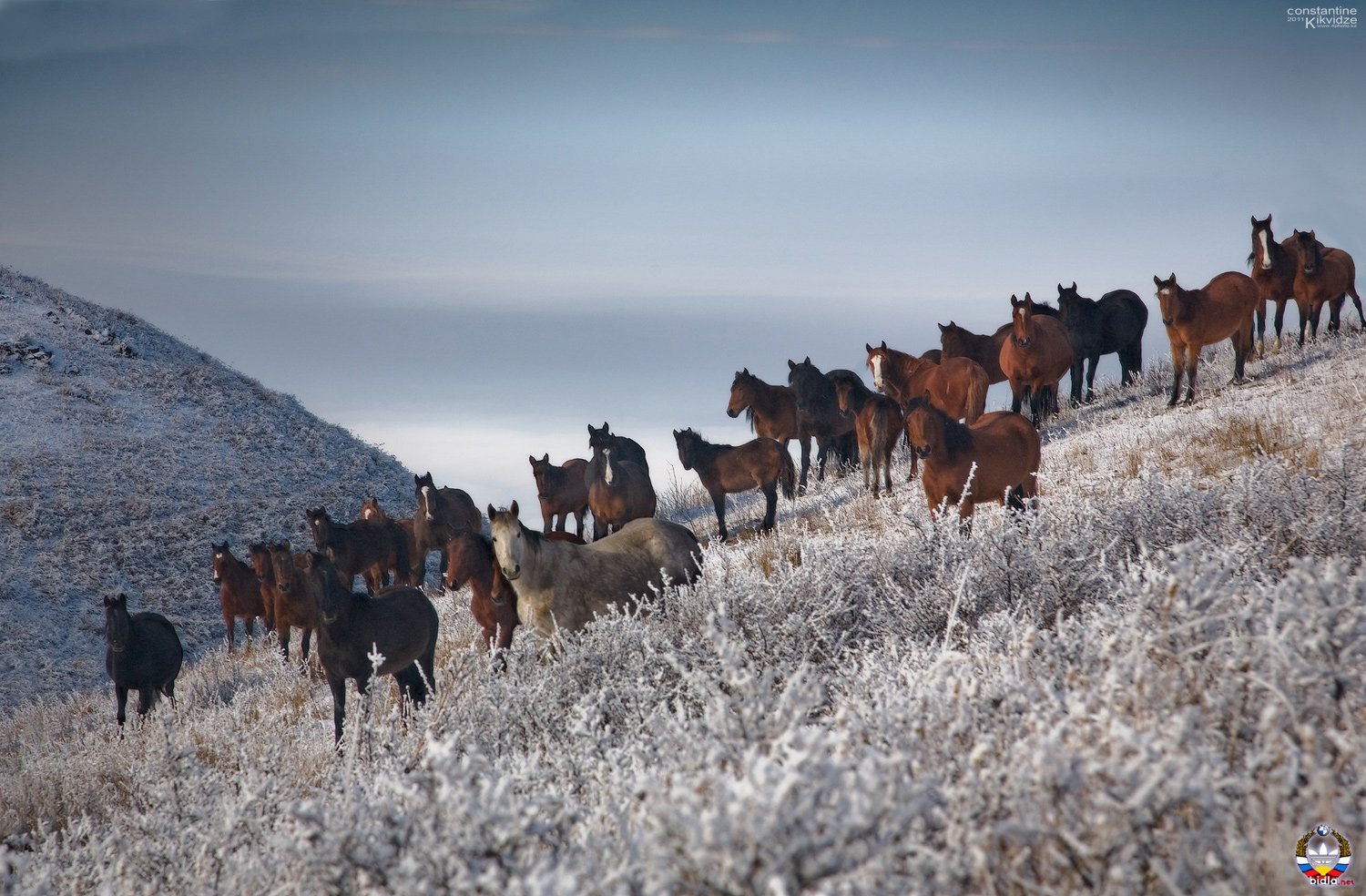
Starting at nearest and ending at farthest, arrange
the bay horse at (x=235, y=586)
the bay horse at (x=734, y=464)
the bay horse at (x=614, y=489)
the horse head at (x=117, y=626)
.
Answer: the horse head at (x=117, y=626)
the bay horse at (x=614, y=489)
the bay horse at (x=734, y=464)
the bay horse at (x=235, y=586)

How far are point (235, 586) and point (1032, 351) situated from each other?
14.2 metres

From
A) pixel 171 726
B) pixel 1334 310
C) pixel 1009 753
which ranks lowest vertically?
pixel 171 726

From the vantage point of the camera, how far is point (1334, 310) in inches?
721

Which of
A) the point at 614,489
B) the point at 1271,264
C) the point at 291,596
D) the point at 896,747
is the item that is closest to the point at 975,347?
the point at 1271,264

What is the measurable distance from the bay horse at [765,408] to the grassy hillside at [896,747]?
33.7 feet

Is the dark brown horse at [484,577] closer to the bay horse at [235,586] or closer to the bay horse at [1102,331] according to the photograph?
the bay horse at [235,586]

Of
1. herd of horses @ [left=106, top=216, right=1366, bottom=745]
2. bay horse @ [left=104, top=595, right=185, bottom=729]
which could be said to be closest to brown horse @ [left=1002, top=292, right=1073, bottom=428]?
herd of horses @ [left=106, top=216, right=1366, bottom=745]

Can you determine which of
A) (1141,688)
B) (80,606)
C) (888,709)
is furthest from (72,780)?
(80,606)

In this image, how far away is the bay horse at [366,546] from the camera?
15.5m

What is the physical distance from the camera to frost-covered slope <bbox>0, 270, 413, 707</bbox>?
20781 mm

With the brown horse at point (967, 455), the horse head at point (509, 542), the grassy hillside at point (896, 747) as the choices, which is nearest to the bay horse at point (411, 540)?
the grassy hillside at point (896, 747)

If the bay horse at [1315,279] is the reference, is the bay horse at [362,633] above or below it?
below

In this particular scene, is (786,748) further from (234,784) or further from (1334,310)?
(1334,310)

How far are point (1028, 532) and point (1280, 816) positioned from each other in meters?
4.03
